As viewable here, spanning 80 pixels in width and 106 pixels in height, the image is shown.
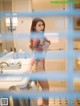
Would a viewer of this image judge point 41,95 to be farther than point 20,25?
No

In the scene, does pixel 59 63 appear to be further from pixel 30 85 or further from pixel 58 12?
pixel 58 12

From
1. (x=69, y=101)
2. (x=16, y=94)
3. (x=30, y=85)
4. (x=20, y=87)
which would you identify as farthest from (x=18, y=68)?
(x=69, y=101)

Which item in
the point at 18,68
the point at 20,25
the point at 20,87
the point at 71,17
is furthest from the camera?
the point at 20,25

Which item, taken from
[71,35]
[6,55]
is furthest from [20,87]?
[6,55]

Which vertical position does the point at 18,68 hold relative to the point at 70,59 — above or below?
below

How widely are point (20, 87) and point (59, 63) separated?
75.5 inches

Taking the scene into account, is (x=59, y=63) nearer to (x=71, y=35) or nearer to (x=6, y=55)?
(x=6, y=55)

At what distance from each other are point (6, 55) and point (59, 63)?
1.19 metres

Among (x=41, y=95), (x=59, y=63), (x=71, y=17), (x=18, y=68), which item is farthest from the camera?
(x=59, y=63)

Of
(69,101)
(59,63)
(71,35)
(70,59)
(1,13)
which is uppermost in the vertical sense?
(1,13)

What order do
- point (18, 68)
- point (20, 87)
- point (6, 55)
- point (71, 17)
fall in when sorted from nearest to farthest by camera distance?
point (71, 17), point (20, 87), point (18, 68), point (6, 55)

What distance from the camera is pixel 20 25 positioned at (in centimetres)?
276

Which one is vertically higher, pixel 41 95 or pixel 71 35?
pixel 71 35

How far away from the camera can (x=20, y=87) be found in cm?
156
